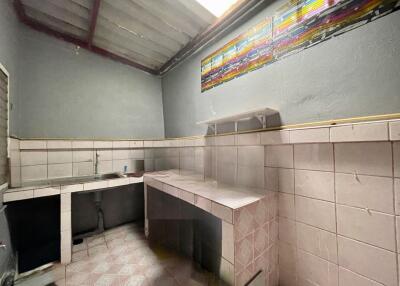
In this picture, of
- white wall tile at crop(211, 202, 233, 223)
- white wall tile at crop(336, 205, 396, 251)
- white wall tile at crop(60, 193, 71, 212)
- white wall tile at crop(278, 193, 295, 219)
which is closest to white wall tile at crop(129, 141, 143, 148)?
white wall tile at crop(60, 193, 71, 212)

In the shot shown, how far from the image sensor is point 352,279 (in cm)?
94

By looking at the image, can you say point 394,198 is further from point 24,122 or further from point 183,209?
point 24,122

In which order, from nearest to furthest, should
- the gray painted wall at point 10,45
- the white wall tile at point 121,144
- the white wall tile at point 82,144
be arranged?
the gray painted wall at point 10,45
the white wall tile at point 82,144
the white wall tile at point 121,144

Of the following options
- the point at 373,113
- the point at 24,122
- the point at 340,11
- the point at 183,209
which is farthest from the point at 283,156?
the point at 24,122

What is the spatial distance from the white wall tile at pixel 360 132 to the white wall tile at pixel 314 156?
8 cm

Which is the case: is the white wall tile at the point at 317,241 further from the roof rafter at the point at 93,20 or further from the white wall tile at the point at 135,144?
the roof rafter at the point at 93,20

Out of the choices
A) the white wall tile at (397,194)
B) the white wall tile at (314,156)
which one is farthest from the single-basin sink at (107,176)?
the white wall tile at (397,194)

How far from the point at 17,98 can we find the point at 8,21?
677 millimetres

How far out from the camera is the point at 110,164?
7.36 feet

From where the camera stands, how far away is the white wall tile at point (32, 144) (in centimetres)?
167

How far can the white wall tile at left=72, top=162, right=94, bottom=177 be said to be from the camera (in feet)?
6.54

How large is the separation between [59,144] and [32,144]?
0.22 meters

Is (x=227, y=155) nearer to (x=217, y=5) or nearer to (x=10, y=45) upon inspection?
(x=217, y=5)

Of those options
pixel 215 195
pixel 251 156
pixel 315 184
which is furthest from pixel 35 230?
pixel 315 184
